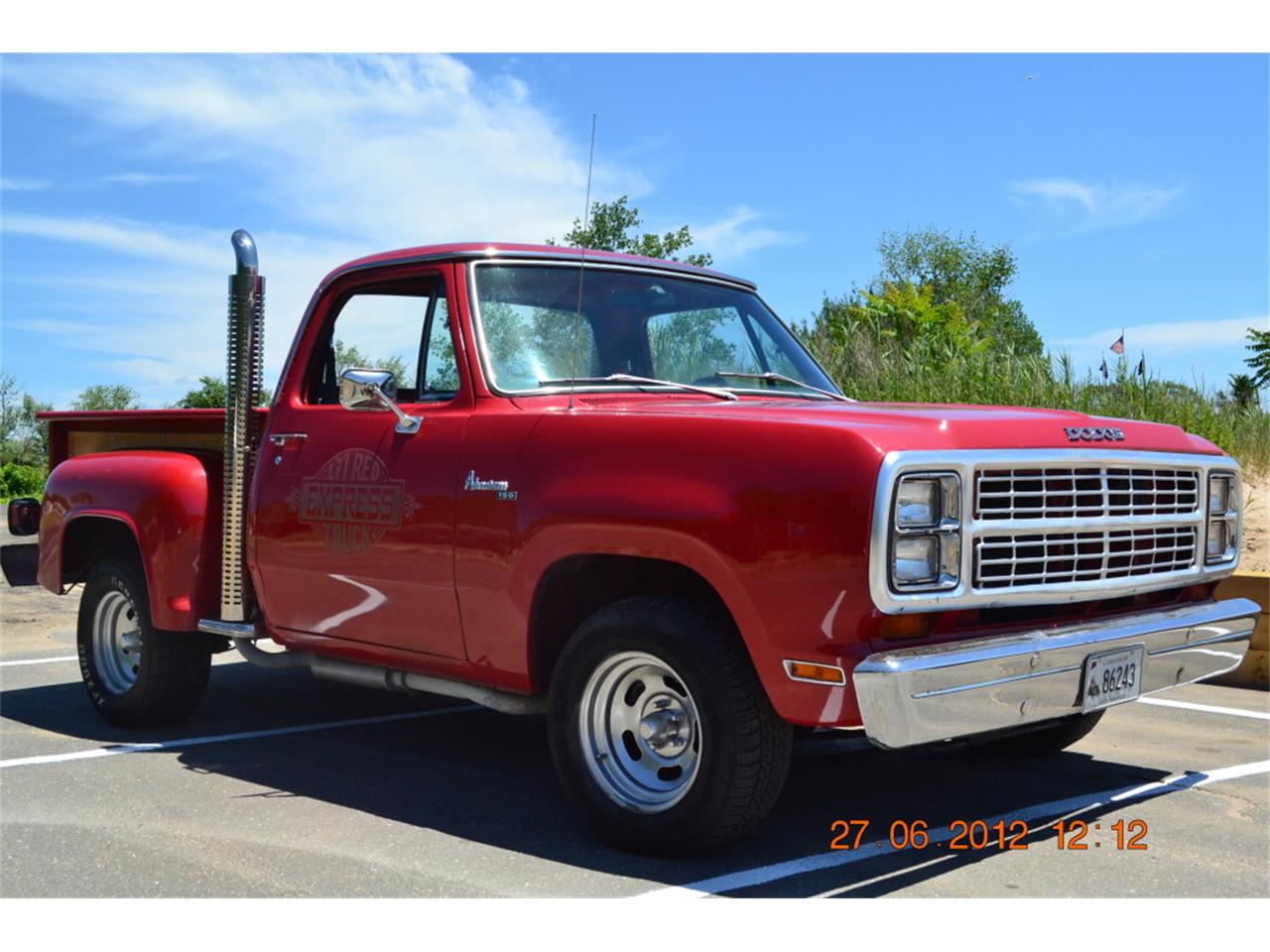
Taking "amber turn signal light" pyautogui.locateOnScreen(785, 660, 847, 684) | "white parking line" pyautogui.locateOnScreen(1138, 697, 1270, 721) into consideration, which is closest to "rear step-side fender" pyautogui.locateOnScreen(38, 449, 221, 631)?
"amber turn signal light" pyautogui.locateOnScreen(785, 660, 847, 684)

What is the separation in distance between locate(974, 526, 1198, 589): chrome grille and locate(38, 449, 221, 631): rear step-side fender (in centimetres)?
368

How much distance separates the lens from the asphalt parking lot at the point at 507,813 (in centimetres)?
406

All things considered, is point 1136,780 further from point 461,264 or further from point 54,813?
point 54,813

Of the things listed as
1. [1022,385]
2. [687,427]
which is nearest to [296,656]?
[687,427]

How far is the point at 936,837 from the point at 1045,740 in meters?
1.34

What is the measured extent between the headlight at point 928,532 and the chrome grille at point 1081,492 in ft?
0.41

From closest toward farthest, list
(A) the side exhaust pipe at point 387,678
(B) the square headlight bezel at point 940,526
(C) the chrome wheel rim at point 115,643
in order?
(B) the square headlight bezel at point 940,526
(A) the side exhaust pipe at point 387,678
(C) the chrome wheel rim at point 115,643

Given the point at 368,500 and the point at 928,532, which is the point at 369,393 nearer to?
the point at 368,500

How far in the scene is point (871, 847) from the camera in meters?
4.38

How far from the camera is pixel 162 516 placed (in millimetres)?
6113

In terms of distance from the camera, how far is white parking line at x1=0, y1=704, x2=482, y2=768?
588 cm

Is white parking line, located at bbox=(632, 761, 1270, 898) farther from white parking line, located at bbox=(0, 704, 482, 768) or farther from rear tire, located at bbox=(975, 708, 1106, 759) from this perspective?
white parking line, located at bbox=(0, 704, 482, 768)

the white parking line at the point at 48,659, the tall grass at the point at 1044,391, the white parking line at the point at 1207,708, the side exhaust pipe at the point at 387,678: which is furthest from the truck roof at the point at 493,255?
the tall grass at the point at 1044,391

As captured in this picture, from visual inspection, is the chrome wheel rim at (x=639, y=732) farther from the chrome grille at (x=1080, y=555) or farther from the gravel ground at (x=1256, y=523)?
the gravel ground at (x=1256, y=523)
